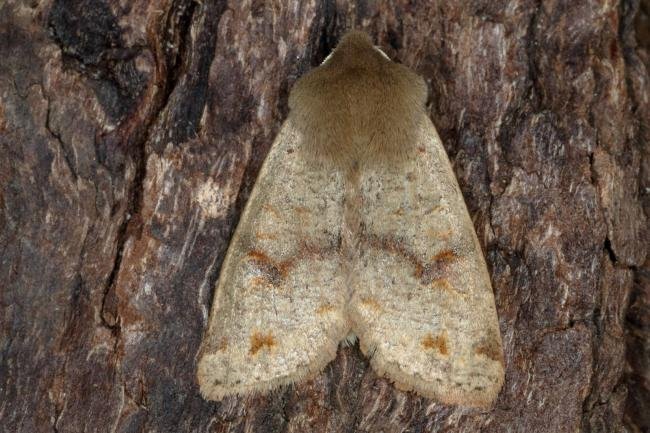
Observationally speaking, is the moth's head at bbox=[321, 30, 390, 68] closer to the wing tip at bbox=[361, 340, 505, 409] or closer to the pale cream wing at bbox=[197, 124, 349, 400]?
the pale cream wing at bbox=[197, 124, 349, 400]

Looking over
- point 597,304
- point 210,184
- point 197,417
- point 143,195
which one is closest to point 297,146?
point 210,184

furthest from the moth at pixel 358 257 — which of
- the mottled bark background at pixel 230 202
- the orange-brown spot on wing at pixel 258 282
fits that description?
the mottled bark background at pixel 230 202

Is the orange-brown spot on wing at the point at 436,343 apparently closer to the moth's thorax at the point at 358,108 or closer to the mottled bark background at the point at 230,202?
the mottled bark background at the point at 230,202

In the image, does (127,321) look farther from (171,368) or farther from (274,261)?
(274,261)

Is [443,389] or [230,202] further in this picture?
[230,202]

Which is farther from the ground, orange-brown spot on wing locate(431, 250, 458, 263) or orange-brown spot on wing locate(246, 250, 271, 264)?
orange-brown spot on wing locate(246, 250, 271, 264)

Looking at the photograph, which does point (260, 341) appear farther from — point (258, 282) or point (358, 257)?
point (358, 257)

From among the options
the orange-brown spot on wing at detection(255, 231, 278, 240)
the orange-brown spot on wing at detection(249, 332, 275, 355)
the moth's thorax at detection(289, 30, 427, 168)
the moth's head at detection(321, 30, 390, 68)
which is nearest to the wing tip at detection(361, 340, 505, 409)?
the orange-brown spot on wing at detection(249, 332, 275, 355)

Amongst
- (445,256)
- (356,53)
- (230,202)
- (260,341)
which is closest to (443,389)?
(445,256)

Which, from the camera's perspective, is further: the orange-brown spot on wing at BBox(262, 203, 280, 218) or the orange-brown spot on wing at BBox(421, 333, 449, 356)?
the orange-brown spot on wing at BBox(262, 203, 280, 218)
